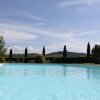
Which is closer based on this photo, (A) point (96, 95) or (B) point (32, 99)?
(B) point (32, 99)

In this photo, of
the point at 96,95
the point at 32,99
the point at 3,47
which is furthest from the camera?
the point at 3,47

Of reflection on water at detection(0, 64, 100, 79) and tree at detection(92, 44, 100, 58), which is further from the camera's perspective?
tree at detection(92, 44, 100, 58)

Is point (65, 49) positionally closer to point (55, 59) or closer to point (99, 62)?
point (55, 59)

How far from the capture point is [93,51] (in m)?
51.4

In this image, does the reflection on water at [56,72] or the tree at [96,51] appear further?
the tree at [96,51]

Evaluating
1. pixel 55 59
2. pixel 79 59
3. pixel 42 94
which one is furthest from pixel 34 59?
pixel 42 94

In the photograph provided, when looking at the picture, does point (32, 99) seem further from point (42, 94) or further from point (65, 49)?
point (65, 49)

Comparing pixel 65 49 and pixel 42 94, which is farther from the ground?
pixel 65 49

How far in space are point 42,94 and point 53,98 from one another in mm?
1160

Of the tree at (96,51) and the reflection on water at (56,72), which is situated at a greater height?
the tree at (96,51)

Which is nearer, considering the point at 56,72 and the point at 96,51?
the point at 56,72

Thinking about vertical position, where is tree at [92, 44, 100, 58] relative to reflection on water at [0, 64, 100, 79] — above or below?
above

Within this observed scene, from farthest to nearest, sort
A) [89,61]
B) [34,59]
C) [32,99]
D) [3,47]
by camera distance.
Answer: [34,59] < [89,61] < [3,47] < [32,99]

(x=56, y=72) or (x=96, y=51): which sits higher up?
(x=96, y=51)
